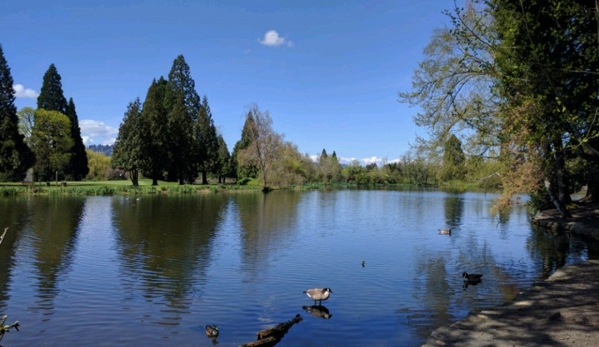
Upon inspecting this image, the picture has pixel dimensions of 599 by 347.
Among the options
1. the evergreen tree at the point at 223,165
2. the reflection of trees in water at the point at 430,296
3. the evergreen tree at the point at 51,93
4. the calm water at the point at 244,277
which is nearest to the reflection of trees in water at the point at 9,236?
the calm water at the point at 244,277

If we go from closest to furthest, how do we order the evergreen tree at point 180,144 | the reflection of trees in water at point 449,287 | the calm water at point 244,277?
the calm water at point 244,277 → the reflection of trees in water at point 449,287 → the evergreen tree at point 180,144

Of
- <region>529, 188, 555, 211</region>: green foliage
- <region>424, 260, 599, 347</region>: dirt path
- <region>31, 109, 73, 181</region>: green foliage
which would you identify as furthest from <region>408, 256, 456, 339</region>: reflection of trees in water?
<region>31, 109, 73, 181</region>: green foliage

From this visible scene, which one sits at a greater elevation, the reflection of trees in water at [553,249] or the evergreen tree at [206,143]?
the evergreen tree at [206,143]

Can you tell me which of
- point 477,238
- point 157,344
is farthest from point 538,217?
point 157,344

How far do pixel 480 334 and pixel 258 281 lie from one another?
597 centimetres

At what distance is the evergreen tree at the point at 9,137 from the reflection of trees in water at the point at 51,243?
76.1 feet

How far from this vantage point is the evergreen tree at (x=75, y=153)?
63.5 m

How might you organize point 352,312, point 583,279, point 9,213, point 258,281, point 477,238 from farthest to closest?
point 9,213 → point 477,238 → point 258,281 → point 583,279 → point 352,312

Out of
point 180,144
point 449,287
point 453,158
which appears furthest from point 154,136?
point 449,287

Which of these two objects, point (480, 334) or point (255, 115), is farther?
point (255, 115)

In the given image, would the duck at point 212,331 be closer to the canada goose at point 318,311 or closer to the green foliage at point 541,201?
the canada goose at point 318,311

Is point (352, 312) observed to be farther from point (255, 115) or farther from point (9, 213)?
point (255, 115)

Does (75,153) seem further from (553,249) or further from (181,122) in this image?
(553,249)

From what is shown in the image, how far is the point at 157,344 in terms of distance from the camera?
7055 millimetres
